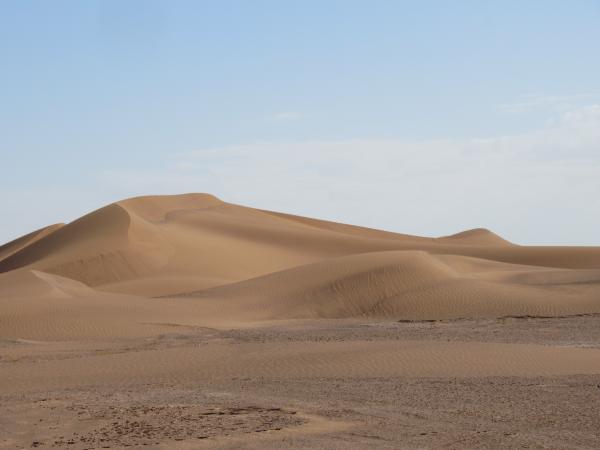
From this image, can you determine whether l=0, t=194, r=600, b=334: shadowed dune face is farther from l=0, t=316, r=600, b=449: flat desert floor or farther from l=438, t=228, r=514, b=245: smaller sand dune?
l=438, t=228, r=514, b=245: smaller sand dune

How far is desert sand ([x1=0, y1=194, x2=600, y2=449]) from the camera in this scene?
11430 mm

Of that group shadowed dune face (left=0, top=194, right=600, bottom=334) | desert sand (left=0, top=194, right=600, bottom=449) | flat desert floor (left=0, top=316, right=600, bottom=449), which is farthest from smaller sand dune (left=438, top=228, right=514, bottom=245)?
flat desert floor (left=0, top=316, right=600, bottom=449)

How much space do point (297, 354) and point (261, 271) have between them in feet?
122

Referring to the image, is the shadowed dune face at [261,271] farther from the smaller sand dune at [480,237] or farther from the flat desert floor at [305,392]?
the smaller sand dune at [480,237]

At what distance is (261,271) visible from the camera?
185ft

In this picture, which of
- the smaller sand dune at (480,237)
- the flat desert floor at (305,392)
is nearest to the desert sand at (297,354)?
the flat desert floor at (305,392)

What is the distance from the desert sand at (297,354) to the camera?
1143cm

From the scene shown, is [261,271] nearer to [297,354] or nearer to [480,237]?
[297,354]

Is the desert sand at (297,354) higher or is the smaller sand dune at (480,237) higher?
the smaller sand dune at (480,237)

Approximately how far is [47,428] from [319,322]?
18182 mm

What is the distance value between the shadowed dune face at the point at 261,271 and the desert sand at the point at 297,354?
13 cm

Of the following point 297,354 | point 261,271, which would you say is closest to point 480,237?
point 261,271

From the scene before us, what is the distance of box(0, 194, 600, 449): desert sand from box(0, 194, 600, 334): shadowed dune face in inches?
5.2

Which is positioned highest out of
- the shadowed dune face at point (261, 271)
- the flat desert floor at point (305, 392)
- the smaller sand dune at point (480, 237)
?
the smaller sand dune at point (480, 237)
